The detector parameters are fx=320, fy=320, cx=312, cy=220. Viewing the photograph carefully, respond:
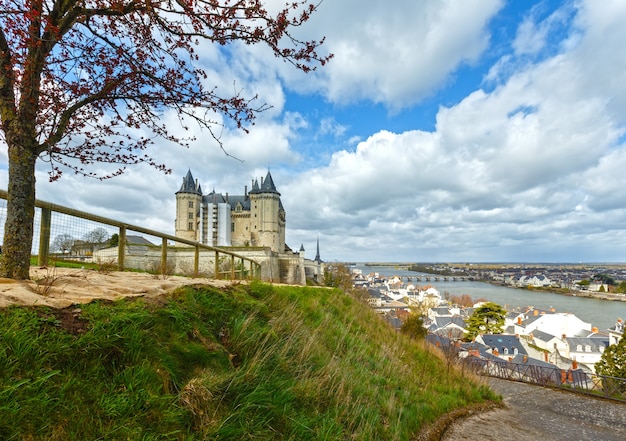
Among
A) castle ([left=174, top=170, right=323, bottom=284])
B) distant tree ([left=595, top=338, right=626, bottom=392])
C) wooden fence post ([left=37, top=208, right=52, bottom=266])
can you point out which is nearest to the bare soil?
wooden fence post ([left=37, top=208, right=52, bottom=266])

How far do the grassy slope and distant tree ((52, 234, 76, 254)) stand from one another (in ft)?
8.16

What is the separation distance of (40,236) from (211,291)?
262 cm

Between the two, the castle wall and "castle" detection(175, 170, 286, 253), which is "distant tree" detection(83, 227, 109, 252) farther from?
"castle" detection(175, 170, 286, 253)

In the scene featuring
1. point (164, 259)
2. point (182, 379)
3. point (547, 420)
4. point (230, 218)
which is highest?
point (230, 218)

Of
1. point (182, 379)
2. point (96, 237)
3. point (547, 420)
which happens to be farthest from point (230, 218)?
point (182, 379)

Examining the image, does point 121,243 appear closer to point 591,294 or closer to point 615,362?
point 615,362

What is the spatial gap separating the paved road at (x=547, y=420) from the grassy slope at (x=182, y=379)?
1.92m

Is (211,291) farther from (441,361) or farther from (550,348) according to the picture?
(550,348)

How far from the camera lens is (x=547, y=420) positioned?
27.7 feet

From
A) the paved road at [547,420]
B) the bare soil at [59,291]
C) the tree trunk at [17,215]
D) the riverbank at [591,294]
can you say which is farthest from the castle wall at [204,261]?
the riverbank at [591,294]

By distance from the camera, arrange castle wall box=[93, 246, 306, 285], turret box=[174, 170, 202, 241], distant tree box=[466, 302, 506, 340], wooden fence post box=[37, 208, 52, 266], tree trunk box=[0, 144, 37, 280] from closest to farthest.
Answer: tree trunk box=[0, 144, 37, 280] < wooden fence post box=[37, 208, 52, 266] < castle wall box=[93, 246, 306, 285] < distant tree box=[466, 302, 506, 340] < turret box=[174, 170, 202, 241]

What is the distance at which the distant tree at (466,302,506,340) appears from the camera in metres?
38.8

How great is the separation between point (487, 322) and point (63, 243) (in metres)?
44.0

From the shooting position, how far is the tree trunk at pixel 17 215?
363 centimetres
